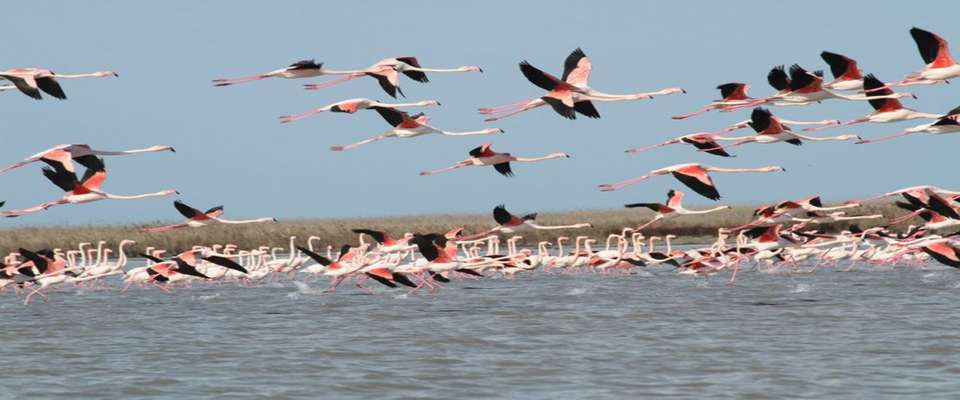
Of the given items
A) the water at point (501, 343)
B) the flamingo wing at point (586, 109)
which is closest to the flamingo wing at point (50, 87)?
the water at point (501, 343)

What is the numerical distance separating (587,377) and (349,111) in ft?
15.3

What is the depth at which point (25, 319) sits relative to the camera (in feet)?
76.1

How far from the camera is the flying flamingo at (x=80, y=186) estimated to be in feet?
58.6

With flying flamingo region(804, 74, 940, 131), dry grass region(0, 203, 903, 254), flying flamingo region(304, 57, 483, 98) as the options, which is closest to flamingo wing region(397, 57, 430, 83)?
flying flamingo region(304, 57, 483, 98)

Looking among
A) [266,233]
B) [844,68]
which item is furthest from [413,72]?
[266,233]

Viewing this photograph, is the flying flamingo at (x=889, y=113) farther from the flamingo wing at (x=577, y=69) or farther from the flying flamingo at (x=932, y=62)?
the flamingo wing at (x=577, y=69)

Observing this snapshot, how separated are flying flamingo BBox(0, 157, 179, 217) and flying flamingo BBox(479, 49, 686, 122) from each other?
4931mm

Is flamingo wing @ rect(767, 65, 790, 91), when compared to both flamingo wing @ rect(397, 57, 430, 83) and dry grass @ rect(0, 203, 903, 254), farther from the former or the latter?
dry grass @ rect(0, 203, 903, 254)

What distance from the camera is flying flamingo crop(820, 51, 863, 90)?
17891 mm

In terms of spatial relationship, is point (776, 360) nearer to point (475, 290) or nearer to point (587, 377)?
point (587, 377)

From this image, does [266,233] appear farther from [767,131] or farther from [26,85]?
[26,85]

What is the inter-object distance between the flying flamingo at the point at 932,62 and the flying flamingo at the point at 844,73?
73 cm

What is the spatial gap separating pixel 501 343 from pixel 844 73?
5.31 metres

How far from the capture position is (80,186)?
64.6 feet
